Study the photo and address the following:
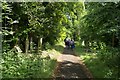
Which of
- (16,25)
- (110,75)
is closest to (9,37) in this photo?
(16,25)

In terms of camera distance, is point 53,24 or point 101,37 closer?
point 101,37

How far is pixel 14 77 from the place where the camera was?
35.1 ft

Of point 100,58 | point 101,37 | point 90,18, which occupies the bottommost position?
point 100,58

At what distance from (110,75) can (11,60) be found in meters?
4.92

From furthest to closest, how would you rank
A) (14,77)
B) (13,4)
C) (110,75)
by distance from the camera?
(13,4) → (110,75) → (14,77)

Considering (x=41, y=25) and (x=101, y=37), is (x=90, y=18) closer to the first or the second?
(x=101, y=37)

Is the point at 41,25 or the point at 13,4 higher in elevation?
the point at 13,4

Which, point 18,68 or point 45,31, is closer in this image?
point 18,68

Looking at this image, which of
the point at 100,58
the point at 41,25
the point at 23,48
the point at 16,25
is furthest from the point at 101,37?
the point at 23,48

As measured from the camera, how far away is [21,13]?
1573 cm

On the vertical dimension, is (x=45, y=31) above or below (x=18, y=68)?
above

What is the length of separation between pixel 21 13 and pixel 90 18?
15.5 feet

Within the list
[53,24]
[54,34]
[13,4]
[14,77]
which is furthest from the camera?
[54,34]

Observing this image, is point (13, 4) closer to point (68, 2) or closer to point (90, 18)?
point (90, 18)
